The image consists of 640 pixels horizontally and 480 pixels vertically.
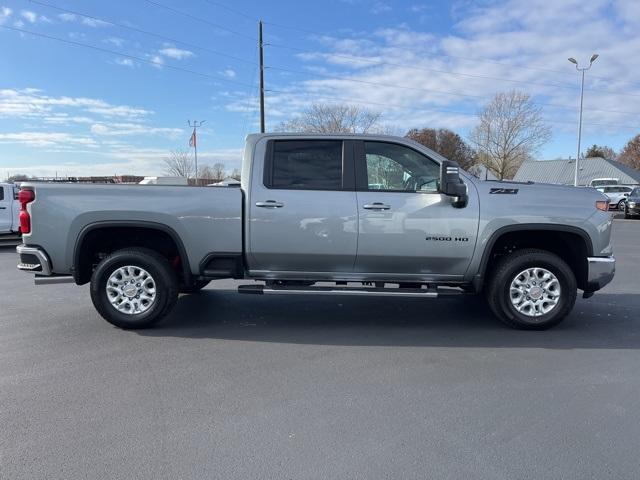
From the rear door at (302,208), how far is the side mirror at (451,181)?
3.02ft

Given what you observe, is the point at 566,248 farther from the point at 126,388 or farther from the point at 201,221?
the point at 126,388

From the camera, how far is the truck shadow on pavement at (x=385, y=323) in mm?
5004

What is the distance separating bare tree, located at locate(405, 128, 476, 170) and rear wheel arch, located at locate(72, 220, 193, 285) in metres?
59.4

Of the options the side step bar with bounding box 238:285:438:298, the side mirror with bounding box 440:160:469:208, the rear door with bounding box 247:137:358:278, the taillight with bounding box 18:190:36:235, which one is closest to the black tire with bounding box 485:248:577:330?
the side step bar with bounding box 238:285:438:298

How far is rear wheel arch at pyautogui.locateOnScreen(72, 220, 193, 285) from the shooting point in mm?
5148

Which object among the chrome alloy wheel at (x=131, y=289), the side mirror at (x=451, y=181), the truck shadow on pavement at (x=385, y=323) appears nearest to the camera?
the side mirror at (x=451, y=181)

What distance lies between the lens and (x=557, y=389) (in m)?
3.81

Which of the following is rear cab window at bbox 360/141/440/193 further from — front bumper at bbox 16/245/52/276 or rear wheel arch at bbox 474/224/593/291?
front bumper at bbox 16/245/52/276

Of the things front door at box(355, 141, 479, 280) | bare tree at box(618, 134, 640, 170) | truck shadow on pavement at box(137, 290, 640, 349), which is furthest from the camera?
bare tree at box(618, 134, 640, 170)

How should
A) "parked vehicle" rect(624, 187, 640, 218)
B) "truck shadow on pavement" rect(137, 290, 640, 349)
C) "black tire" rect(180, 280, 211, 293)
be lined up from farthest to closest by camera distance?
"parked vehicle" rect(624, 187, 640, 218) → "black tire" rect(180, 280, 211, 293) → "truck shadow on pavement" rect(137, 290, 640, 349)

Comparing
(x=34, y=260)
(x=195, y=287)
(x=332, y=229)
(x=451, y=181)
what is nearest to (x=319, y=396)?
(x=332, y=229)

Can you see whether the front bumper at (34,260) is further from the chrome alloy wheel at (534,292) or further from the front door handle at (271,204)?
the chrome alloy wheel at (534,292)

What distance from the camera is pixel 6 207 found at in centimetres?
1309

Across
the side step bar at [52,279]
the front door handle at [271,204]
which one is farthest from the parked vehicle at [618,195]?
the side step bar at [52,279]
